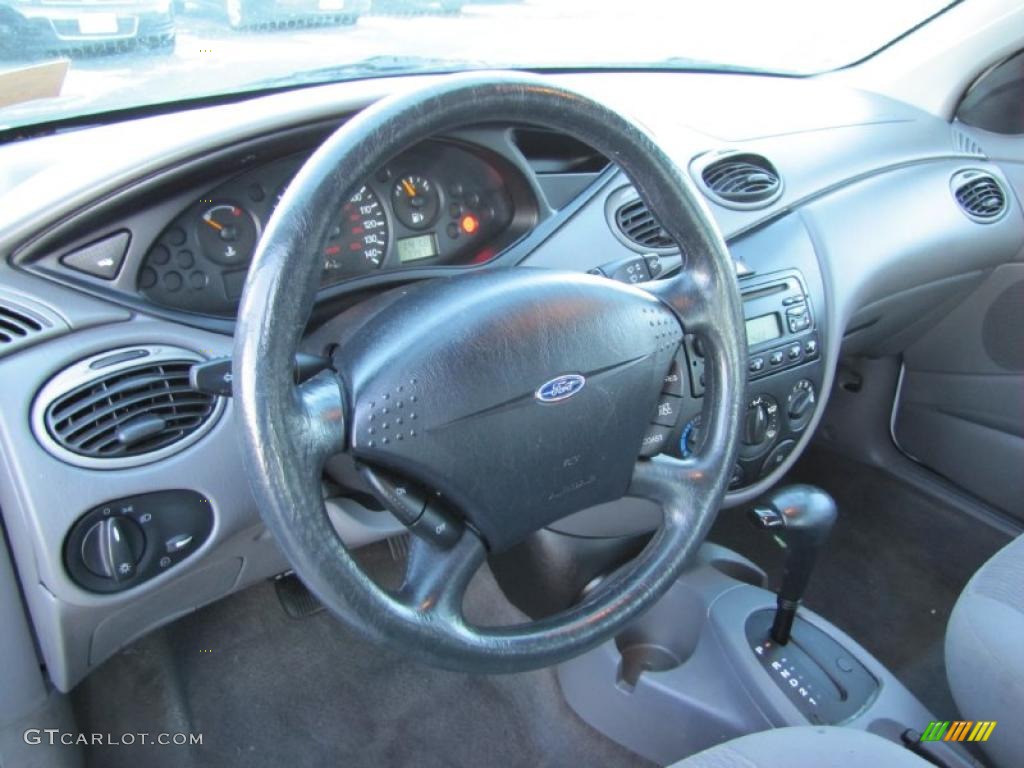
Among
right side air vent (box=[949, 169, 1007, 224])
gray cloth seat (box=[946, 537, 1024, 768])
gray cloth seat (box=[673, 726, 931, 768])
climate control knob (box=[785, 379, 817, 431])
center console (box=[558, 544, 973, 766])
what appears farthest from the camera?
right side air vent (box=[949, 169, 1007, 224])

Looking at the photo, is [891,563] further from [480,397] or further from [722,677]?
[480,397]

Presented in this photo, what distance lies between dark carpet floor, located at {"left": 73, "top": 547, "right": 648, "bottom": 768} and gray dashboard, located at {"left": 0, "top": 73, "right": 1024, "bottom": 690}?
0.46m

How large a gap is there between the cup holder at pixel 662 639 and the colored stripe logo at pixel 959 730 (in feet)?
1.33

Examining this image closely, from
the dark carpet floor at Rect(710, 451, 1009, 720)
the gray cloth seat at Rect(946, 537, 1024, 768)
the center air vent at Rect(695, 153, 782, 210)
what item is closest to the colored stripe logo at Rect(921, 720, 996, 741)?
the gray cloth seat at Rect(946, 537, 1024, 768)

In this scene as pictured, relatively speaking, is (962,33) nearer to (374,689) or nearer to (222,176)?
(222,176)

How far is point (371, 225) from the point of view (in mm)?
1371

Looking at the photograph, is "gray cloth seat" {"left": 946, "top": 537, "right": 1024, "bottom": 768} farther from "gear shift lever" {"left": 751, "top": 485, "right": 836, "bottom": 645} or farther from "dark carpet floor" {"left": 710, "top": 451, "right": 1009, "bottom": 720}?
"dark carpet floor" {"left": 710, "top": 451, "right": 1009, "bottom": 720}

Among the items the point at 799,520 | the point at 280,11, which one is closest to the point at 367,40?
the point at 280,11

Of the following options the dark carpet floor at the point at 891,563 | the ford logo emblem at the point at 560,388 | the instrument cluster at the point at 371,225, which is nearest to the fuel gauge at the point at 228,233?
the instrument cluster at the point at 371,225

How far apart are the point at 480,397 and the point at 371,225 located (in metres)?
0.57

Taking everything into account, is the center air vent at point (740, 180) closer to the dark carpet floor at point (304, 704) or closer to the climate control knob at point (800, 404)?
the climate control knob at point (800, 404)

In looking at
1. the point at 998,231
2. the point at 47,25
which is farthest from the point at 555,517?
the point at 998,231

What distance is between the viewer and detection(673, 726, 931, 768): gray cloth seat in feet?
3.53

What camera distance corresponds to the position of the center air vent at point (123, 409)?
1111mm
